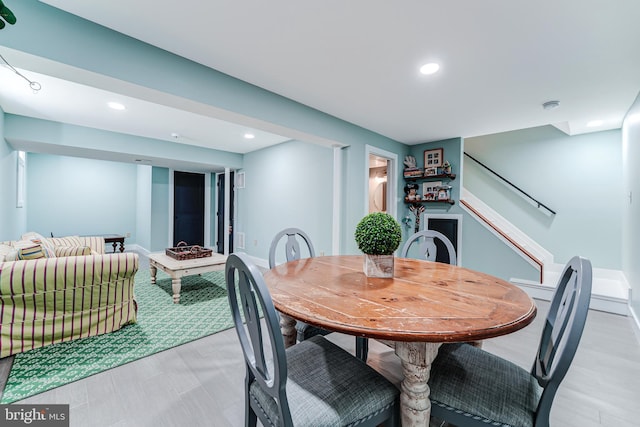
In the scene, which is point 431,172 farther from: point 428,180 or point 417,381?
point 417,381

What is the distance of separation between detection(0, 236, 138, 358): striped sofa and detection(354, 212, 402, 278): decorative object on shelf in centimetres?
217

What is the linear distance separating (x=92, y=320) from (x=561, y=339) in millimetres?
3129

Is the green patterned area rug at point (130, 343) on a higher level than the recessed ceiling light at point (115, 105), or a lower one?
lower

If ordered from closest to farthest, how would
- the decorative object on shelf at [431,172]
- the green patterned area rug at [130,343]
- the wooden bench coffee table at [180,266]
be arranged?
1. the green patterned area rug at [130,343]
2. the wooden bench coffee table at [180,266]
3. the decorative object on shelf at [431,172]

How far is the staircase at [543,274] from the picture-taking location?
10.0 ft

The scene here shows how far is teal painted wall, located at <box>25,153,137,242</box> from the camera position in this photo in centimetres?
546

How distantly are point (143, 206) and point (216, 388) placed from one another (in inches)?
235

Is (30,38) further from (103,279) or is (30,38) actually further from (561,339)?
(561,339)

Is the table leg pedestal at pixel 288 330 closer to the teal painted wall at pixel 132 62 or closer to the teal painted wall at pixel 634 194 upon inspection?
the teal painted wall at pixel 132 62

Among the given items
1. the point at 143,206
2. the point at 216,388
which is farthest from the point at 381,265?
the point at 143,206

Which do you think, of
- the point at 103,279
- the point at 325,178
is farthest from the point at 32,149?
the point at 325,178

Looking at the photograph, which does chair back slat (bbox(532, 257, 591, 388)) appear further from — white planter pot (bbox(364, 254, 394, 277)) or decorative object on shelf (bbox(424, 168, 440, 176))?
decorative object on shelf (bbox(424, 168, 440, 176))

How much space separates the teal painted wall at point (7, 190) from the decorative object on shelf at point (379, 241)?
4007 mm

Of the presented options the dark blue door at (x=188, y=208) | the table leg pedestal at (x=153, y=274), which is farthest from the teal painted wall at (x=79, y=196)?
the table leg pedestal at (x=153, y=274)
